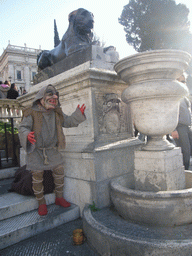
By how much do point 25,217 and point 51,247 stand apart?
1.99ft

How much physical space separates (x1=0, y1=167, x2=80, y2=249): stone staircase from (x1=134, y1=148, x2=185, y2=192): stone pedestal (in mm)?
1010

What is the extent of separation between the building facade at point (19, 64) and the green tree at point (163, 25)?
1110 inches

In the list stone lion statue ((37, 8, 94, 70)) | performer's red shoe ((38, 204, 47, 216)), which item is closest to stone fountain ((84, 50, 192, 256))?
performer's red shoe ((38, 204, 47, 216))

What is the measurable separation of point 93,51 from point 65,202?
83.7 inches

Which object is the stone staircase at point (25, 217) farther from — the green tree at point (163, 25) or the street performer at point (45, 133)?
the green tree at point (163, 25)

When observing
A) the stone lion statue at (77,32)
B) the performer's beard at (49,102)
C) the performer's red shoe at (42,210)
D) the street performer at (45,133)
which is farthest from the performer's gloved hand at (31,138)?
the stone lion statue at (77,32)

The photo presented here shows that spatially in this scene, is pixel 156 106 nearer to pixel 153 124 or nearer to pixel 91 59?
pixel 153 124

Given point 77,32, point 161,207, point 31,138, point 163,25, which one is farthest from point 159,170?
point 163,25

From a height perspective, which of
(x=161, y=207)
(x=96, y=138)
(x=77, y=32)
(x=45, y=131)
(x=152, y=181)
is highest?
(x=77, y=32)

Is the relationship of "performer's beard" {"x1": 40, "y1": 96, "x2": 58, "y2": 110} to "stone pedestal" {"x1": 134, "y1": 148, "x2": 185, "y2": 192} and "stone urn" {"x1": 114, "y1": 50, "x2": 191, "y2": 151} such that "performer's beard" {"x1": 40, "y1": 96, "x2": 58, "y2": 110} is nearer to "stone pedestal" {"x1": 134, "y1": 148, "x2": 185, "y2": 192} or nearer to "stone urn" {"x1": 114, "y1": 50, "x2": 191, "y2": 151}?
"stone urn" {"x1": 114, "y1": 50, "x2": 191, "y2": 151}

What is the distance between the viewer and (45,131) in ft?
8.60

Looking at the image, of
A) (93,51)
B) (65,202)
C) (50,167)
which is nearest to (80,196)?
(65,202)

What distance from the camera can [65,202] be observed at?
9.02 feet

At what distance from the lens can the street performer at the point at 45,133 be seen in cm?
254
